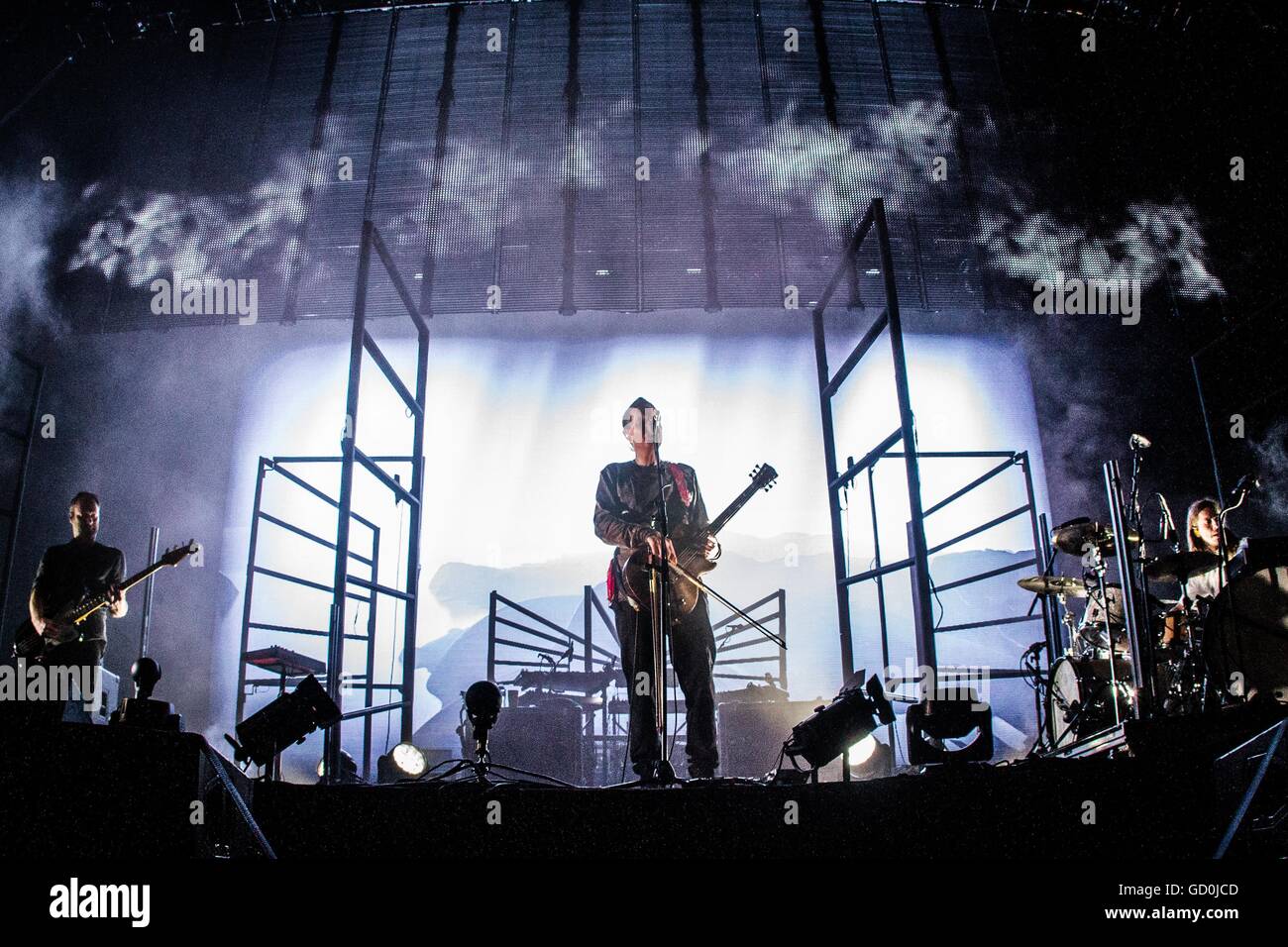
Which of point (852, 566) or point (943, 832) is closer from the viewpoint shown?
point (943, 832)

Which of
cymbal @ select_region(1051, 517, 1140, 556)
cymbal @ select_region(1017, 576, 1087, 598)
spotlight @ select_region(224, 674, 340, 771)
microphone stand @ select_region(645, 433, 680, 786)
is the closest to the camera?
spotlight @ select_region(224, 674, 340, 771)

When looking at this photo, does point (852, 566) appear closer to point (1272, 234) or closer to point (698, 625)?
point (698, 625)

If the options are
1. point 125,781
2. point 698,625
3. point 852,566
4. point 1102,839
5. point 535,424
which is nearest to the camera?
point 125,781

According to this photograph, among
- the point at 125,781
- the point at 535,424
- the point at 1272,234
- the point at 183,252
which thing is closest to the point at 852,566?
the point at 535,424

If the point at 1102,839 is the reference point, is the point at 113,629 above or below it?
above

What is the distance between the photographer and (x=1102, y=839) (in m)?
1.78

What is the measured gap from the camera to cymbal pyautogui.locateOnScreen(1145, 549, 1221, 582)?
334cm

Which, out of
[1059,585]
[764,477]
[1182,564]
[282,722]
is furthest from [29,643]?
[1182,564]

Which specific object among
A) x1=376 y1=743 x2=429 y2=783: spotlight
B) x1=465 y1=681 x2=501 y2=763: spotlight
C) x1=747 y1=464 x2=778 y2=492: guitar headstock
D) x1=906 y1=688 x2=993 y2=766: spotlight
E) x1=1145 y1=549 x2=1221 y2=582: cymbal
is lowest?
x1=376 y1=743 x2=429 y2=783: spotlight

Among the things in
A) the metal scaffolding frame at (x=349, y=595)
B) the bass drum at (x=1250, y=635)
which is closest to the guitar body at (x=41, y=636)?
the metal scaffolding frame at (x=349, y=595)

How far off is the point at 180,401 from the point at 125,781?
5795 mm

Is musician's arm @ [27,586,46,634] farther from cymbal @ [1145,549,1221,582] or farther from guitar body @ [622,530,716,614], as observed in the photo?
cymbal @ [1145,549,1221,582]

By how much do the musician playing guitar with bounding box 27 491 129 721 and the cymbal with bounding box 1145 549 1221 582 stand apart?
510cm

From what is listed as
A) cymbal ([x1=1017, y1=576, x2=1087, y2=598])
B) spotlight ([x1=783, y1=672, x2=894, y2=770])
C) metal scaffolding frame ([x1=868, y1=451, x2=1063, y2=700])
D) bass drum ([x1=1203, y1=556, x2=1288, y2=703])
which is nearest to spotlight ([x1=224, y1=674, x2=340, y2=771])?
spotlight ([x1=783, y1=672, x2=894, y2=770])
